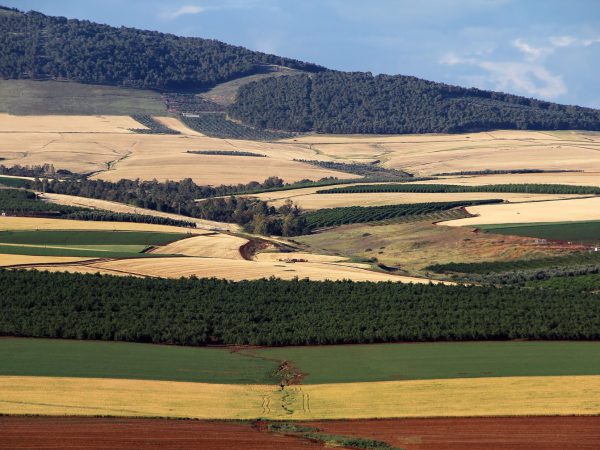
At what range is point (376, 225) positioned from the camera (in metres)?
103

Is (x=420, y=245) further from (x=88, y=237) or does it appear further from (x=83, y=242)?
(x=83, y=242)

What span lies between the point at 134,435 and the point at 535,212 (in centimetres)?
6690

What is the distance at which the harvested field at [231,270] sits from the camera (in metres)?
70.2

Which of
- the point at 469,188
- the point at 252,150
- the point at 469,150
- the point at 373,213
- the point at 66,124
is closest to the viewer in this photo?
the point at 373,213

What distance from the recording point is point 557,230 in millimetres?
90000

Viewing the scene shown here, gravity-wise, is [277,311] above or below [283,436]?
above

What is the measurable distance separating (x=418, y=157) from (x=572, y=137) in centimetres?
3496

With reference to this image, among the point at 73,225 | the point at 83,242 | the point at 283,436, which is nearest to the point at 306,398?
the point at 283,436

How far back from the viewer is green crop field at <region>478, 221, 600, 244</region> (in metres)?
87.6

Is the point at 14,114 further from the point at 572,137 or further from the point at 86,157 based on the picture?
the point at 572,137

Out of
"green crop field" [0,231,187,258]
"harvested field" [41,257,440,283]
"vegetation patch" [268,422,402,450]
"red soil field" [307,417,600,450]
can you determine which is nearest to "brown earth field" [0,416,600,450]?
"red soil field" [307,417,600,450]

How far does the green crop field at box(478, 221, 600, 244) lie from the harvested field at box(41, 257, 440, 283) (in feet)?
57.2

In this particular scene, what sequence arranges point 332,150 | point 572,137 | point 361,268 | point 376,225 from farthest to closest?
1. point 572,137
2. point 332,150
3. point 376,225
4. point 361,268

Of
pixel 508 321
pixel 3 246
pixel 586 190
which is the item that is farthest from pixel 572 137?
pixel 508 321
